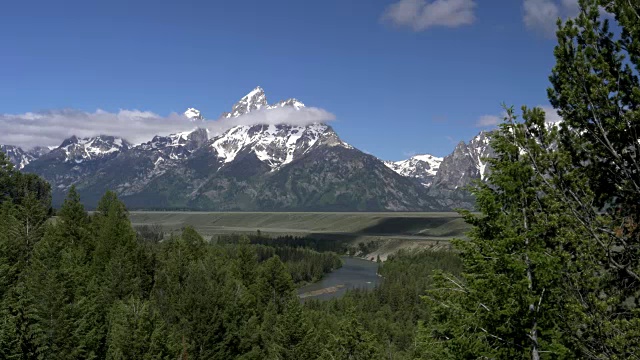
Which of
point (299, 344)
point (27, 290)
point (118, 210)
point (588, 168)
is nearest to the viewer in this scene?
point (588, 168)

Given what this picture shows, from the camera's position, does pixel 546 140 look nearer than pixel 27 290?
Yes

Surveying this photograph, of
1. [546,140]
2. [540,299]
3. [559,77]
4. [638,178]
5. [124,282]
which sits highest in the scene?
[559,77]

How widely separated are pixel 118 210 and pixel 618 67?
71800 millimetres

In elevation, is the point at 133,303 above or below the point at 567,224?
below

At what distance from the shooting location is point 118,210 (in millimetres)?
73125

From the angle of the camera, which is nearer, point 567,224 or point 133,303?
point 567,224

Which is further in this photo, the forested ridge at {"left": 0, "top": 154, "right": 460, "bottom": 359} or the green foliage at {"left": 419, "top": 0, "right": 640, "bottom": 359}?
the forested ridge at {"left": 0, "top": 154, "right": 460, "bottom": 359}

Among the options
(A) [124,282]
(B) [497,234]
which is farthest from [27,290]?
(B) [497,234]

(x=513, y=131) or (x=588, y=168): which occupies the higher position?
(x=513, y=131)

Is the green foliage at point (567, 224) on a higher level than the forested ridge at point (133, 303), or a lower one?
higher

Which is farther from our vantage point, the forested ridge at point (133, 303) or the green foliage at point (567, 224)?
the forested ridge at point (133, 303)

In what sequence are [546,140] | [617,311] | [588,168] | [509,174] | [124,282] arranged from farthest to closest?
1. [124,282]
2. [509,174]
3. [546,140]
4. [588,168]
5. [617,311]

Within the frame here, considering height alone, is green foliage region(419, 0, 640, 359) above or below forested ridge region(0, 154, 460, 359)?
above

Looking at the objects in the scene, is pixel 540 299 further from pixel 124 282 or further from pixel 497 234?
pixel 124 282
